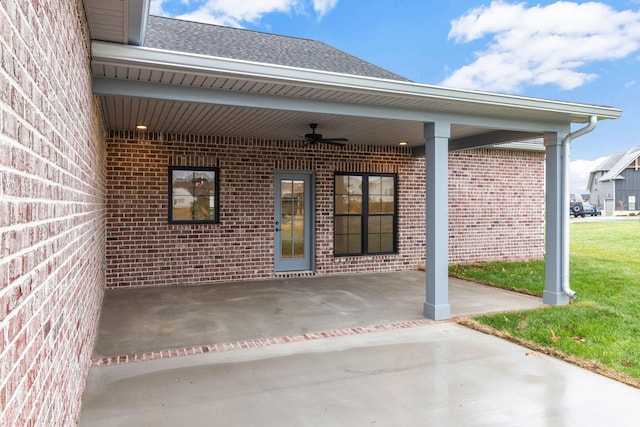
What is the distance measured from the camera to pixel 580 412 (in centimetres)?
323

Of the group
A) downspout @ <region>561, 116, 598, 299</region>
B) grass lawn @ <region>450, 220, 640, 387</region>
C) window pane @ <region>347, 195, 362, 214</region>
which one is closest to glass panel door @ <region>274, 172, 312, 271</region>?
window pane @ <region>347, 195, 362, 214</region>

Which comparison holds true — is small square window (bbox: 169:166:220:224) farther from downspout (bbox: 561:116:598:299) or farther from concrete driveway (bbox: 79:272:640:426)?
downspout (bbox: 561:116:598:299)

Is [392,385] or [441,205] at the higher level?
[441,205]

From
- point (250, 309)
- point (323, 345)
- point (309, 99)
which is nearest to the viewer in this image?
point (323, 345)

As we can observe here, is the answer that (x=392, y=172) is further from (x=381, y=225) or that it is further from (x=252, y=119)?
(x=252, y=119)

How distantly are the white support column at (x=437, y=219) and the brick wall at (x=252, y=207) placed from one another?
3.54 m

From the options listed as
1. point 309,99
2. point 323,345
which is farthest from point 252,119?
point 323,345

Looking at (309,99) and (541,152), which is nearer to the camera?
(309,99)

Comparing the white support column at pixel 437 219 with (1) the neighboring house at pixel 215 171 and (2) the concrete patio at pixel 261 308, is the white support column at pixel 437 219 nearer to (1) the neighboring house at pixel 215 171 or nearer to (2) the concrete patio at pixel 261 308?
(1) the neighboring house at pixel 215 171

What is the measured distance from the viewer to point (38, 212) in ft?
5.26

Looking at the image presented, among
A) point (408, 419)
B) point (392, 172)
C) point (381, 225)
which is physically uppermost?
point (392, 172)

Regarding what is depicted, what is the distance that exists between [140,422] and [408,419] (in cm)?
182

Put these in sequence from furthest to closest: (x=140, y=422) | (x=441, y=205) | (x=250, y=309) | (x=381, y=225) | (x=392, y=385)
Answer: (x=381, y=225), (x=250, y=309), (x=441, y=205), (x=392, y=385), (x=140, y=422)

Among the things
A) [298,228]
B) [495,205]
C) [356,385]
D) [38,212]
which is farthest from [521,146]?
[38,212]
